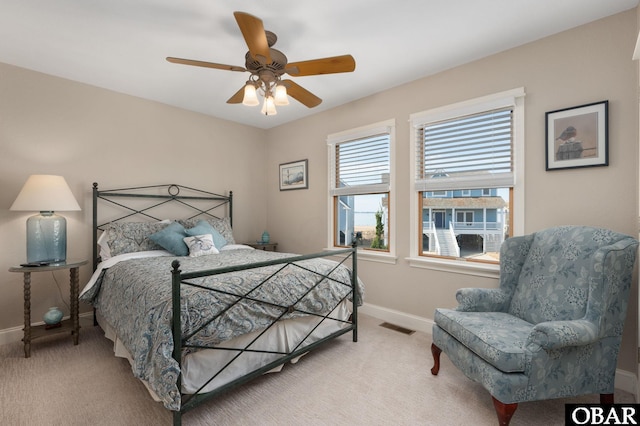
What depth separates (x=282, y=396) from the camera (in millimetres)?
1968

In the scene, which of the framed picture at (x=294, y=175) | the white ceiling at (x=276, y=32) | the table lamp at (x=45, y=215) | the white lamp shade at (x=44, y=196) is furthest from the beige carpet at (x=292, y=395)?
the white ceiling at (x=276, y=32)

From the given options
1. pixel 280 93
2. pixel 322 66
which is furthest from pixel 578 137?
pixel 280 93

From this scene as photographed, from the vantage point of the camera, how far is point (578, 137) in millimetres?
2182

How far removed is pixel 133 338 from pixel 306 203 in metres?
2.80

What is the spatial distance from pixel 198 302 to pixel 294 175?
2.95 meters

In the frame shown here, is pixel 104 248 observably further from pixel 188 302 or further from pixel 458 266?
pixel 458 266

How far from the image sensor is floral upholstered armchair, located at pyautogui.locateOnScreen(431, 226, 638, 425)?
157cm

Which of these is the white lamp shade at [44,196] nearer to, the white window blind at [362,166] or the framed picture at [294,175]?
the framed picture at [294,175]

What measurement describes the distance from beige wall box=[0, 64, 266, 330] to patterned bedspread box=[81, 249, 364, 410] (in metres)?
0.83

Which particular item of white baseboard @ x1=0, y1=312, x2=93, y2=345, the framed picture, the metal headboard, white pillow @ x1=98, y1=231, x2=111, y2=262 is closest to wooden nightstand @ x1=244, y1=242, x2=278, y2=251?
the metal headboard

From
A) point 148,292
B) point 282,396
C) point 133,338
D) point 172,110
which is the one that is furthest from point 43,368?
point 172,110

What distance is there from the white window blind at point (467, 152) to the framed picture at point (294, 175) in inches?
66.9

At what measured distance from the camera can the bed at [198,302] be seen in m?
1.62

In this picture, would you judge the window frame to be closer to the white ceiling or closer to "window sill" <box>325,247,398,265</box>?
"window sill" <box>325,247,398,265</box>
